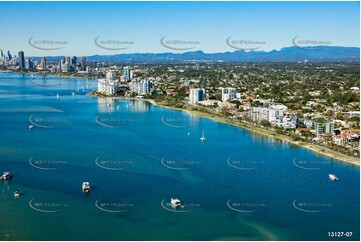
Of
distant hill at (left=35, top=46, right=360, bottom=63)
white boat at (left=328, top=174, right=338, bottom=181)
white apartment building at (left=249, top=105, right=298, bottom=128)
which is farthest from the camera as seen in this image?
distant hill at (left=35, top=46, right=360, bottom=63)

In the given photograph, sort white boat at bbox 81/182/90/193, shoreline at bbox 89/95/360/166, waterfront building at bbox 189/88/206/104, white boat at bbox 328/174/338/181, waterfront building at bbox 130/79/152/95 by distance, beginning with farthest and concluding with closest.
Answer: waterfront building at bbox 130/79/152/95
waterfront building at bbox 189/88/206/104
shoreline at bbox 89/95/360/166
white boat at bbox 328/174/338/181
white boat at bbox 81/182/90/193

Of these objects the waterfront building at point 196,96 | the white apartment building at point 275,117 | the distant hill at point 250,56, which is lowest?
the white apartment building at point 275,117

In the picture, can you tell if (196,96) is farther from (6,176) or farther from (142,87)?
(6,176)

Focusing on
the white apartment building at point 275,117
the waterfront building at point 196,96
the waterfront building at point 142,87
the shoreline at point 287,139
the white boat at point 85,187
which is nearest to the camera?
the white boat at point 85,187

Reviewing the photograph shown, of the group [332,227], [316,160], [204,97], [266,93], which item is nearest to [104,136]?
[316,160]

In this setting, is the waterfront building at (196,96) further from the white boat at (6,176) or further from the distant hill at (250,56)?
the distant hill at (250,56)

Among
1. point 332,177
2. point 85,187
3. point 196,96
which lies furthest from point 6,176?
point 196,96

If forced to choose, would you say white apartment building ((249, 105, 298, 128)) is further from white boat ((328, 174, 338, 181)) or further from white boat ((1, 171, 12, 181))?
white boat ((1, 171, 12, 181))

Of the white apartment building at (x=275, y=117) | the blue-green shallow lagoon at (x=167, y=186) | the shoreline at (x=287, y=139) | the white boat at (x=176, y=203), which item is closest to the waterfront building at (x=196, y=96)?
the shoreline at (x=287, y=139)

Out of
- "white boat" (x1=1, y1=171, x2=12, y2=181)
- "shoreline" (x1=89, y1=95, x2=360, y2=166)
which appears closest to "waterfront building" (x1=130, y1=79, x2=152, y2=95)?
"shoreline" (x1=89, y1=95, x2=360, y2=166)
